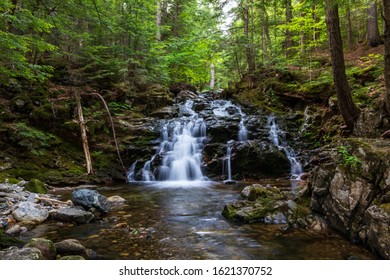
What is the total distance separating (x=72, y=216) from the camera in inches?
226

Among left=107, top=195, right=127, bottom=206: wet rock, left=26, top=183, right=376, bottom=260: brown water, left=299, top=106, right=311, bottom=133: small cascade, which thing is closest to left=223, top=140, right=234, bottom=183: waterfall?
left=299, top=106, right=311, bottom=133: small cascade

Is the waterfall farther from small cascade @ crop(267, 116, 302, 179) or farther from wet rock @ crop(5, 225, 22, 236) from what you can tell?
wet rock @ crop(5, 225, 22, 236)

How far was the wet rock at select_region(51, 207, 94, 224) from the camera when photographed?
5.71m

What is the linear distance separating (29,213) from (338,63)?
8.07 m

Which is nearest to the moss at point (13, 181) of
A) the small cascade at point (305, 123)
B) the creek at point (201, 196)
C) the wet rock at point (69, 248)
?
the creek at point (201, 196)

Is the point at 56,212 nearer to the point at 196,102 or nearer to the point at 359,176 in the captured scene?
the point at 359,176

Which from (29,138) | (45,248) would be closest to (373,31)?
(29,138)

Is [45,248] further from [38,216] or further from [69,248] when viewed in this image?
[38,216]

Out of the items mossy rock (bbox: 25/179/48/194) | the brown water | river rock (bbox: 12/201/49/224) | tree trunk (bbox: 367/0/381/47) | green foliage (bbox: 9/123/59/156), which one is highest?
tree trunk (bbox: 367/0/381/47)

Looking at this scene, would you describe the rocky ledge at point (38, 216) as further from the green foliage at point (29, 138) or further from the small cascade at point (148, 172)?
the small cascade at point (148, 172)

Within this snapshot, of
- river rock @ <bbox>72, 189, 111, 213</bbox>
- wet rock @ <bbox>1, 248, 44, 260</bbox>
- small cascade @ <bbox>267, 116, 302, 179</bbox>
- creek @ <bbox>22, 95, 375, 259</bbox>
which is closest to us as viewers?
wet rock @ <bbox>1, 248, 44, 260</bbox>

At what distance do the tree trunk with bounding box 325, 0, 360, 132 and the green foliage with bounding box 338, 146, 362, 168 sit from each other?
3.20 m

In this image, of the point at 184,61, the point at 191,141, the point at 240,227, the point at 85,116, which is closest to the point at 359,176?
the point at 240,227

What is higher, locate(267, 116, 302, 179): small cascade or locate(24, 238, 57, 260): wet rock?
locate(267, 116, 302, 179): small cascade
